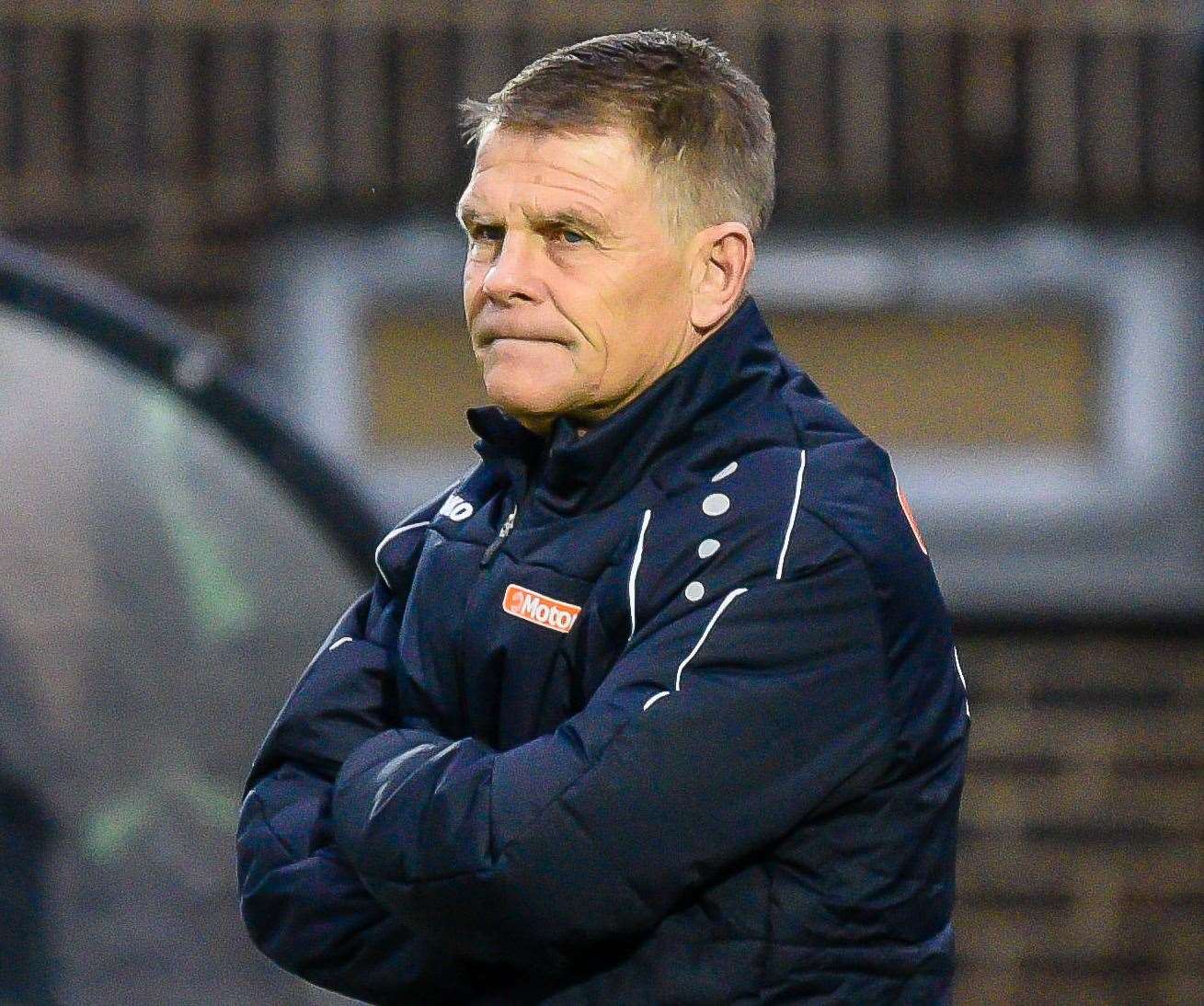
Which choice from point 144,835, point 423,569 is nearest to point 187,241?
point 144,835

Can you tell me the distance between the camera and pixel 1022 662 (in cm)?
478

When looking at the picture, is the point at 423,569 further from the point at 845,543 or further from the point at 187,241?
the point at 187,241

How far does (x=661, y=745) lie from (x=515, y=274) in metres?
0.37

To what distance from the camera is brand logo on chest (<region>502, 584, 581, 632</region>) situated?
1.63 meters

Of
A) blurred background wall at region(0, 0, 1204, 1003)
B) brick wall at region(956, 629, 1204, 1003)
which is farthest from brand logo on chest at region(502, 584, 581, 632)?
brick wall at region(956, 629, 1204, 1003)

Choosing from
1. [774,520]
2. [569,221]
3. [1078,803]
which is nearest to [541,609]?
[774,520]

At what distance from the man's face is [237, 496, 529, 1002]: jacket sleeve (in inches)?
9.1

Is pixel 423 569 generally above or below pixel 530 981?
above

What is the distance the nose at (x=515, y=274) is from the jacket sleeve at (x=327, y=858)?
265 mm

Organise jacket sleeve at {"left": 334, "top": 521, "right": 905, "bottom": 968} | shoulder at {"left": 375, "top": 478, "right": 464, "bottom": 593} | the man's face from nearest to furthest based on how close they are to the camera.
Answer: jacket sleeve at {"left": 334, "top": 521, "right": 905, "bottom": 968}, the man's face, shoulder at {"left": 375, "top": 478, "right": 464, "bottom": 593}

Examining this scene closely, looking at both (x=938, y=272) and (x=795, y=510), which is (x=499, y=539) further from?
(x=938, y=272)

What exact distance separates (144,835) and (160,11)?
177 centimetres

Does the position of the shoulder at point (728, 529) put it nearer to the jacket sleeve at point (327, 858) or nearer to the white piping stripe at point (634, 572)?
the white piping stripe at point (634, 572)

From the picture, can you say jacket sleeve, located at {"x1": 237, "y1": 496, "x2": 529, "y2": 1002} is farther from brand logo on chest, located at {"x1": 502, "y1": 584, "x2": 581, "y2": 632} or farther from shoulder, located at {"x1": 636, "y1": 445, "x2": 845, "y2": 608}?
shoulder, located at {"x1": 636, "y1": 445, "x2": 845, "y2": 608}
